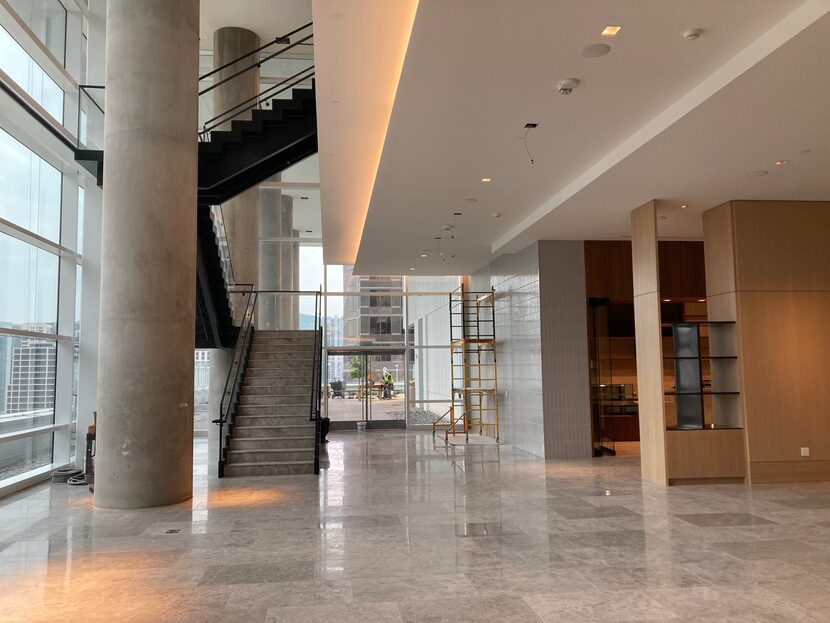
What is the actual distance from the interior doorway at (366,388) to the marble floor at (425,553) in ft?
27.3

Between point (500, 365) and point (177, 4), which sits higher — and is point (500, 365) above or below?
below

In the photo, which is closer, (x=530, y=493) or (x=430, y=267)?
(x=530, y=493)

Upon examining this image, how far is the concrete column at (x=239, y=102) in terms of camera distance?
47.0 feet

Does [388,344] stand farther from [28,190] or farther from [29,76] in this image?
[29,76]

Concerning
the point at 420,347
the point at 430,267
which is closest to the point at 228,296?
the point at 430,267

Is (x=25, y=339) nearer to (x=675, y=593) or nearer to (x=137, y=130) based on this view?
(x=137, y=130)

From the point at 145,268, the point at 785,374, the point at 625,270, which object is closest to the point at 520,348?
the point at 625,270

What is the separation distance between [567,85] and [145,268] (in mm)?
4895

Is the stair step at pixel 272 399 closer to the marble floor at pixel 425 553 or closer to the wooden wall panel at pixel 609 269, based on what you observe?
the marble floor at pixel 425 553

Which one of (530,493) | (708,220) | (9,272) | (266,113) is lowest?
(530,493)

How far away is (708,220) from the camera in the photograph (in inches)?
364

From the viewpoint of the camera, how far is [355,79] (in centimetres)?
634

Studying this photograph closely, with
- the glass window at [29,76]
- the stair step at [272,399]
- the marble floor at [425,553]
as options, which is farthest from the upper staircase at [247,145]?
the marble floor at [425,553]

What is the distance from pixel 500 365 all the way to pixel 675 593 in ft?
32.7
